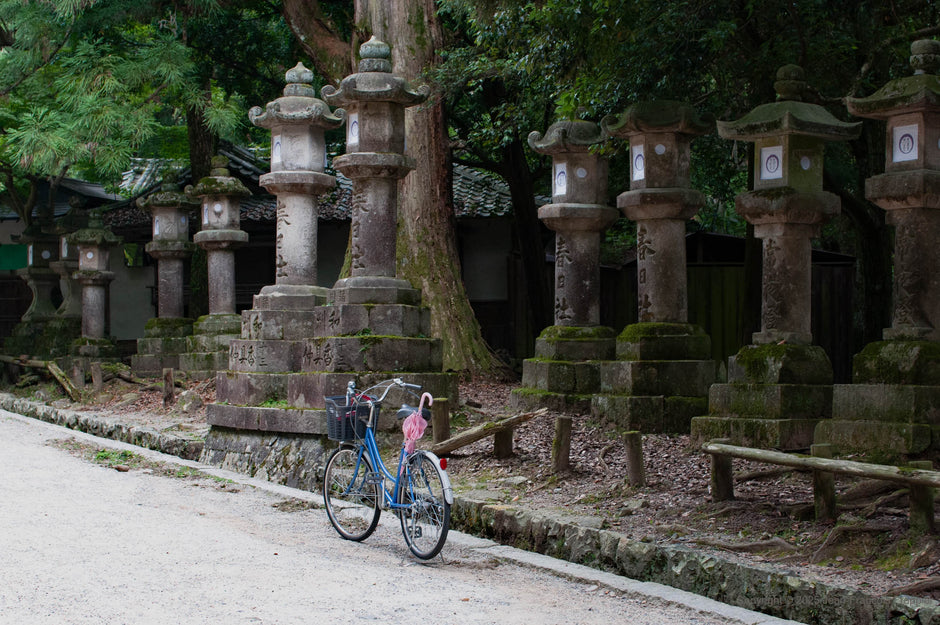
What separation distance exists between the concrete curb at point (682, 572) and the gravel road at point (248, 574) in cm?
23

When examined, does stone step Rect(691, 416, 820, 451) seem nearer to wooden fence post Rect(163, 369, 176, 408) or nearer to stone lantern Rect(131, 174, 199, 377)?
wooden fence post Rect(163, 369, 176, 408)

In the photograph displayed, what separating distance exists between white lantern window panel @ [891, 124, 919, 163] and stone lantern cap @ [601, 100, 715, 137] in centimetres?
274

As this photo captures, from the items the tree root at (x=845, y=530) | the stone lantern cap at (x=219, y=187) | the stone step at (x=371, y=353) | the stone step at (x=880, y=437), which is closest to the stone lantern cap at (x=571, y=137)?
the stone step at (x=371, y=353)

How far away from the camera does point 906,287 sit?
8.46 metres

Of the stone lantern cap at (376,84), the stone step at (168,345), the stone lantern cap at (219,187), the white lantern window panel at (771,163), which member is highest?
the stone lantern cap at (376,84)

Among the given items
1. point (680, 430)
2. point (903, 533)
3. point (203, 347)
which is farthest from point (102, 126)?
point (903, 533)

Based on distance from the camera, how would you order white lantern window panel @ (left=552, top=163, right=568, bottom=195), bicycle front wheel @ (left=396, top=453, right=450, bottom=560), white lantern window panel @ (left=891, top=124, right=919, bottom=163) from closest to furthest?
1. bicycle front wheel @ (left=396, top=453, right=450, bottom=560)
2. white lantern window panel @ (left=891, top=124, right=919, bottom=163)
3. white lantern window panel @ (left=552, top=163, right=568, bottom=195)

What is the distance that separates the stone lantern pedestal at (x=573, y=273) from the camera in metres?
12.0

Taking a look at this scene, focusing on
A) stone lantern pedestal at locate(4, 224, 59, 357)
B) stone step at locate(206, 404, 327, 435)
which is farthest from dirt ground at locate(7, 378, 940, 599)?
stone lantern pedestal at locate(4, 224, 59, 357)

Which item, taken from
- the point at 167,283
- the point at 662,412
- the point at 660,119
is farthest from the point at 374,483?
the point at 167,283

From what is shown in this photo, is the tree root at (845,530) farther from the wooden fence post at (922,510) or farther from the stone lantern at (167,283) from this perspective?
the stone lantern at (167,283)

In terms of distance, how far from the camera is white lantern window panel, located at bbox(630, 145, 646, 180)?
1114 cm

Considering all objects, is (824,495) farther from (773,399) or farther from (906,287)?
(906,287)

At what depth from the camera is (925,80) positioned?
27.1 feet
